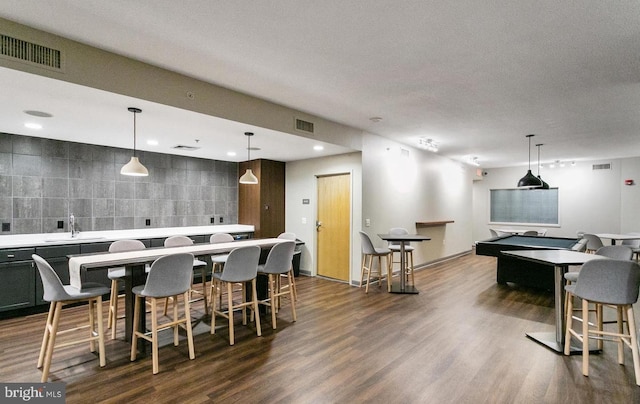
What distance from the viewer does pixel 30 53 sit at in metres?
2.45

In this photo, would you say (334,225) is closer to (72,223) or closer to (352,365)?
(352,365)

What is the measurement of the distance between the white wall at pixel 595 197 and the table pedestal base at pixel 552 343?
7.58m

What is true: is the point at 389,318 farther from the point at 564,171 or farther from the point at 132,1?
the point at 564,171

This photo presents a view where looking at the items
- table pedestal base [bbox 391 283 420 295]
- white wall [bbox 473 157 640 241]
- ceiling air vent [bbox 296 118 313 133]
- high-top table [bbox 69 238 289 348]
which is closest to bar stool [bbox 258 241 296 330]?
high-top table [bbox 69 238 289 348]

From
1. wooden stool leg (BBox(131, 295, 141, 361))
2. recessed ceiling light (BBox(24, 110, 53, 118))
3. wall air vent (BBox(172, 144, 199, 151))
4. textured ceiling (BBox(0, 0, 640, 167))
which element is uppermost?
textured ceiling (BBox(0, 0, 640, 167))

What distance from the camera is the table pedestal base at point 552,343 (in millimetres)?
3078

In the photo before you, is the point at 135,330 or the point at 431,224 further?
the point at 431,224

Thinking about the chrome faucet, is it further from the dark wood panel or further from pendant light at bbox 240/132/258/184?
the dark wood panel

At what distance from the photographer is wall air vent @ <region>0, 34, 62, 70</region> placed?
2.36m

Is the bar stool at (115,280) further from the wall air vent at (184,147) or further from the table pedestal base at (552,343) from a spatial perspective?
the table pedestal base at (552,343)

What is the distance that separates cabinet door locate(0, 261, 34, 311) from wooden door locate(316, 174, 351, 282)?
4.49 m

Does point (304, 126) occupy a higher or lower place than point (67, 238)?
higher

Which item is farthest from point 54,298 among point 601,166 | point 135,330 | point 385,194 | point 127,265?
point 601,166

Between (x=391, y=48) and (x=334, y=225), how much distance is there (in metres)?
3.89
